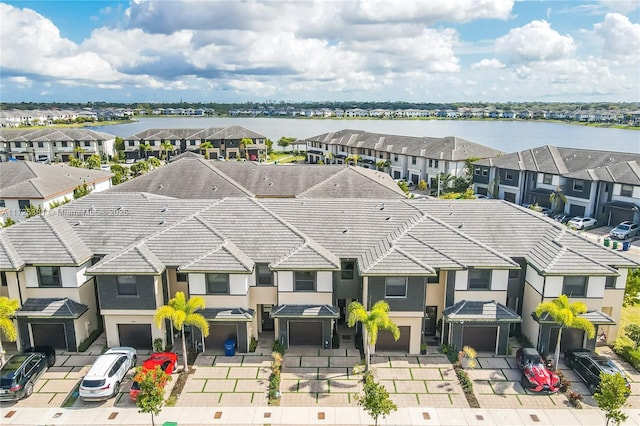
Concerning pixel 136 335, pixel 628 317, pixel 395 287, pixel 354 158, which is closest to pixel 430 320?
pixel 395 287

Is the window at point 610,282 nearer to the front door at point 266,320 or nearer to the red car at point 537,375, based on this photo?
the red car at point 537,375

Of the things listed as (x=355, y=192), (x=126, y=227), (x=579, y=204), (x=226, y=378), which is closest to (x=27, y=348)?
(x=126, y=227)

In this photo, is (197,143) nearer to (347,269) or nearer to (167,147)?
(167,147)

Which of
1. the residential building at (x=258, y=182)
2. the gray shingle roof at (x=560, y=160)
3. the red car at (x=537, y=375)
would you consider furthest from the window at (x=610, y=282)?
the gray shingle roof at (x=560, y=160)

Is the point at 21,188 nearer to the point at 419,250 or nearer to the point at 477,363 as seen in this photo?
the point at 419,250

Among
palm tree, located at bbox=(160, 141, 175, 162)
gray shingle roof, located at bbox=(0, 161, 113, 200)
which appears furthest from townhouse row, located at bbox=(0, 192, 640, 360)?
palm tree, located at bbox=(160, 141, 175, 162)

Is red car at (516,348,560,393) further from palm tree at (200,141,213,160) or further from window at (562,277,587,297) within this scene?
palm tree at (200,141,213,160)
